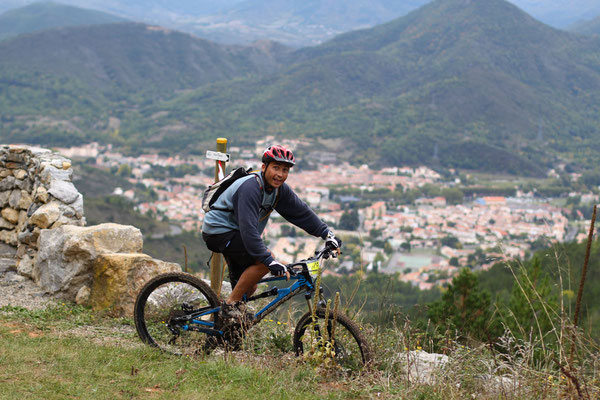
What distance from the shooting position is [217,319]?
3807 millimetres

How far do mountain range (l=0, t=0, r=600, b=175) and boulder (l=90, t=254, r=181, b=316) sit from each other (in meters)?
66.4

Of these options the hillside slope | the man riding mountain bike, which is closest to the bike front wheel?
the man riding mountain bike

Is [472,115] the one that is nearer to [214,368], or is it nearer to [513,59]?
[513,59]

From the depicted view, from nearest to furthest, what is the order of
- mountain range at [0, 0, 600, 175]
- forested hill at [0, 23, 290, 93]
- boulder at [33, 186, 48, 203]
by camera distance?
boulder at [33, 186, 48, 203] → mountain range at [0, 0, 600, 175] → forested hill at [0, 23, 290, 93]

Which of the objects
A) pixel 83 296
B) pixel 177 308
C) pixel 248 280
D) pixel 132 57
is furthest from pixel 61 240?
pixel 132 57

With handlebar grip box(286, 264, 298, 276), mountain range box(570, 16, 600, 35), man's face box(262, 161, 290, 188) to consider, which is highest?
mountain range box(570, 16, 600, 35)

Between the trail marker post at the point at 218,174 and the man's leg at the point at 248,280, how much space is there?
3.70 ft

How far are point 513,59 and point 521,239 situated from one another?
68301mm

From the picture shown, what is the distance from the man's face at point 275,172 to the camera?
11.6 feet

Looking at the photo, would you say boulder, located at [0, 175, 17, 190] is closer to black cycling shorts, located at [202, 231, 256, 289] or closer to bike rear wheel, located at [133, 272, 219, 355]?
bike rear wheel, located at [133, 272, 219, 355]

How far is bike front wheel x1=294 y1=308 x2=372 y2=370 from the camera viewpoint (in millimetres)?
3468

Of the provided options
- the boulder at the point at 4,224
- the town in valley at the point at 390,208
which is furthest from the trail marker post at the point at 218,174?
the town in valley at the point at 390,208

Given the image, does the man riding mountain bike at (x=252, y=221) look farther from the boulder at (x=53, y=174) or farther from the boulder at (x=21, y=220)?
the boulder at (x=21, y=220)

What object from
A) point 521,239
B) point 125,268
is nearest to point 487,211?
point 521,239
